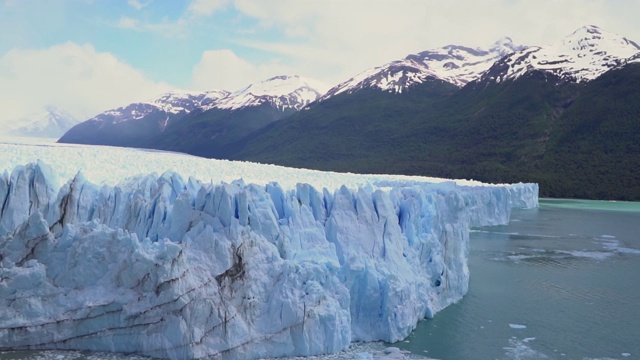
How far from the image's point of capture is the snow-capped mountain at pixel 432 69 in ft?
363

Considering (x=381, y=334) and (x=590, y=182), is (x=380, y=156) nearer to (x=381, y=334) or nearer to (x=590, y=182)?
(x=590, y=182)

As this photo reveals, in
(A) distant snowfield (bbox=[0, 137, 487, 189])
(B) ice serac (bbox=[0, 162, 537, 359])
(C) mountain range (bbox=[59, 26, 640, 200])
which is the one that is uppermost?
(C) mountain range (bbox=[59, 26, 640, 200])

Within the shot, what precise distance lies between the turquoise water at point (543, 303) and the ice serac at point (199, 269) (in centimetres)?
105

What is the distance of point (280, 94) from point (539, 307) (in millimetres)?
131712

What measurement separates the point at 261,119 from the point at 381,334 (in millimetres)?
118554

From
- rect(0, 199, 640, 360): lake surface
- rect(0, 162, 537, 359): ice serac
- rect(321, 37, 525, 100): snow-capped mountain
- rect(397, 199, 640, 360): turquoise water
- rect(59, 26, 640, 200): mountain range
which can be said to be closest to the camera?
rect(0, 162, 537, 359): ice serac

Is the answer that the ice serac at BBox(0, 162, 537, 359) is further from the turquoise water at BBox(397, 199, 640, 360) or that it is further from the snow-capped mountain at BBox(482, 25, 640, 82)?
the snow-capped mountain at BBox(482, 25, 640, 82)

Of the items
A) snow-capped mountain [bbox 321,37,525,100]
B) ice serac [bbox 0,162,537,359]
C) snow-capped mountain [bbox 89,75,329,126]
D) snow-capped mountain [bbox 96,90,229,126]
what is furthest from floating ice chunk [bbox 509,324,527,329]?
snow-capped mountain [bbox 96,90,229,126]

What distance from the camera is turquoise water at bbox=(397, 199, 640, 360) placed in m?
11.4

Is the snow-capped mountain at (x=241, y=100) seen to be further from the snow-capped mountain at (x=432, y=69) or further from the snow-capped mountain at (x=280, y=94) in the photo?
the snow-capped mountain at (x=432, y=69)

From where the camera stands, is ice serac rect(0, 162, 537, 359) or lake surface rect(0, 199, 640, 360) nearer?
ice serac rect(0, 162, 537, 359)

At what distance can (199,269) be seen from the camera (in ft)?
32.8

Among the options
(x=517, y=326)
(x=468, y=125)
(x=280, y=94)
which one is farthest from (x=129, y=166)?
(x=280, y=94)

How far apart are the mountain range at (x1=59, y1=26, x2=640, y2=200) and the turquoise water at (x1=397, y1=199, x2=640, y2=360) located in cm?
3332
